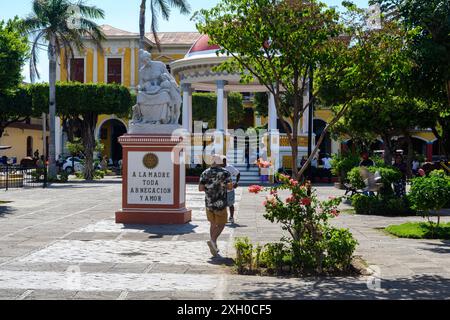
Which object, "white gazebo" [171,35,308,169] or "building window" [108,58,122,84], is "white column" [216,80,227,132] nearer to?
"white gazebo" [171,35,308,169]

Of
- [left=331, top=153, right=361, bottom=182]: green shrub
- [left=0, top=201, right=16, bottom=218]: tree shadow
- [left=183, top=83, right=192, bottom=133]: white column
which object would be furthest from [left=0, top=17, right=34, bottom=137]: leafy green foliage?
[left=183, top=83, right=192, bottom=133]: white column

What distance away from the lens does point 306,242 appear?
901 cm

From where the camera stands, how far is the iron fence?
1087 inches

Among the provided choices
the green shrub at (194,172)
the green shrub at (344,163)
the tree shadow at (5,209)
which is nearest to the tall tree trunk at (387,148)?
the green shrub at (344,163)

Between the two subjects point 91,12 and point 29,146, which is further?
point 29,146

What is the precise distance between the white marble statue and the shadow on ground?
7.27 metres

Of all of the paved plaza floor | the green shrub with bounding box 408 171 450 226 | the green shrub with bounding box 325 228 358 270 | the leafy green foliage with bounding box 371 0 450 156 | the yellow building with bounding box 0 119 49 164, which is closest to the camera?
the paved plaza floor

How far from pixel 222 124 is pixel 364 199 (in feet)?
60.1

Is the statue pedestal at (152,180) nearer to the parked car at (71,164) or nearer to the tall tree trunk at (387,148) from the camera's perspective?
the tall tree trunk at (387,148)

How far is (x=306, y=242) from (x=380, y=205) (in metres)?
8.47

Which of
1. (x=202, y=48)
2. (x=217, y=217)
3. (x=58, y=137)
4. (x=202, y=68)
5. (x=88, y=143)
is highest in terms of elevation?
(x=202, y=48)

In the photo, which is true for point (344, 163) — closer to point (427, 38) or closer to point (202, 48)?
point (427, 38)

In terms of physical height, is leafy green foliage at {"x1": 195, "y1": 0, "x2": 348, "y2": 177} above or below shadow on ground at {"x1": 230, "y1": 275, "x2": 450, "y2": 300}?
above

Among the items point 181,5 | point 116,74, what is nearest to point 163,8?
point 181,5
